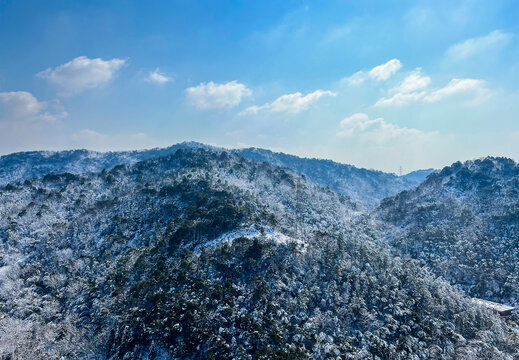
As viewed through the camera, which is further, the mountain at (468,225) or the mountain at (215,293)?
the mountain at (468,225)

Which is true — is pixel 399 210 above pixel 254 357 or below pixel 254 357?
above

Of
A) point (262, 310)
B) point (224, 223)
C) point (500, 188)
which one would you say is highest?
point (500, 188)

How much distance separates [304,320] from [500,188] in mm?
148659

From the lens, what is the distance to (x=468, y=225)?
424 feet

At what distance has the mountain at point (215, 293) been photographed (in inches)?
2254

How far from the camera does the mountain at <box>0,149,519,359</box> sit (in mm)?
57250

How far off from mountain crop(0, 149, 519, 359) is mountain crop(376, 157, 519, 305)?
23765mm

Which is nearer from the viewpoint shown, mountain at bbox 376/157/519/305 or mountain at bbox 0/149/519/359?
mountain at bbox 0/149/519/359

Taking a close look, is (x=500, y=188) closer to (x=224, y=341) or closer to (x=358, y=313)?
(x=358, y=313)

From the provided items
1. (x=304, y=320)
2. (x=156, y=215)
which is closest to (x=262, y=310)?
(x=304, y=320)

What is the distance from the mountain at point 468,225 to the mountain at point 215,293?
23765 mm

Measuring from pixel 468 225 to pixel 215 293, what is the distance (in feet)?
391

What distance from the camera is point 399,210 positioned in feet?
550

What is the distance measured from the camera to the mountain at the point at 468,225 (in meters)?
99.9
